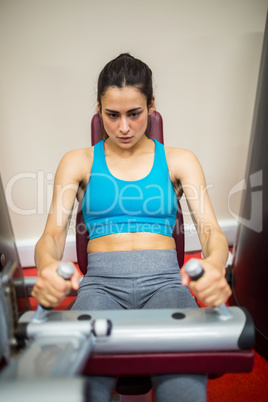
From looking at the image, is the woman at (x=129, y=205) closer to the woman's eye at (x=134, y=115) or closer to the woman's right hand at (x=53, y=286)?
the woman's eye at (x=134, y=115)

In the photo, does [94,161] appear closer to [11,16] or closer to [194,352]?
[194,352]

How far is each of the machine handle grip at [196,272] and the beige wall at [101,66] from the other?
136 cm

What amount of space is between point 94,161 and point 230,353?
0.75 meters

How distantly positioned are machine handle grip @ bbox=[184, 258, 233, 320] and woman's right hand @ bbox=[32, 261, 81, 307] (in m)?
0.23

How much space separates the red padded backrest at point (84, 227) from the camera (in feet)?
3.84

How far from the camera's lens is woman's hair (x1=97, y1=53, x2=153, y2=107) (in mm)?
1020

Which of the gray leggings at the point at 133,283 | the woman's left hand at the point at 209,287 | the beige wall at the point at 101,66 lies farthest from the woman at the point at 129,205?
the beige wall at the point at 101,66

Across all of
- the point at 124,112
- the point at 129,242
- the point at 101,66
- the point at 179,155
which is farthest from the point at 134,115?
the point at 101,66

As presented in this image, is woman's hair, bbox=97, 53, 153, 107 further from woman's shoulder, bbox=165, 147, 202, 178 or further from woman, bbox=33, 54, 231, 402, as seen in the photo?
woman's shoulder, bbox=165, 147, 202, 178

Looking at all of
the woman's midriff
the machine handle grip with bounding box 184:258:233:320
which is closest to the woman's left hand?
the machine handle grip with bounding box 184:258:233:320

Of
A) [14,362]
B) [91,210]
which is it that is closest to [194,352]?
[14,362]

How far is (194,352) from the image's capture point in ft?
2.11

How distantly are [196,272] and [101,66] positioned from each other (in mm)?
1406

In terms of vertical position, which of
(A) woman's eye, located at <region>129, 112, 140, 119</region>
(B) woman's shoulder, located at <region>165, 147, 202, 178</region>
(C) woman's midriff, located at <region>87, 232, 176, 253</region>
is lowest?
(C) woman's midriff, located at <region>87, 232, 176, 253</region>
